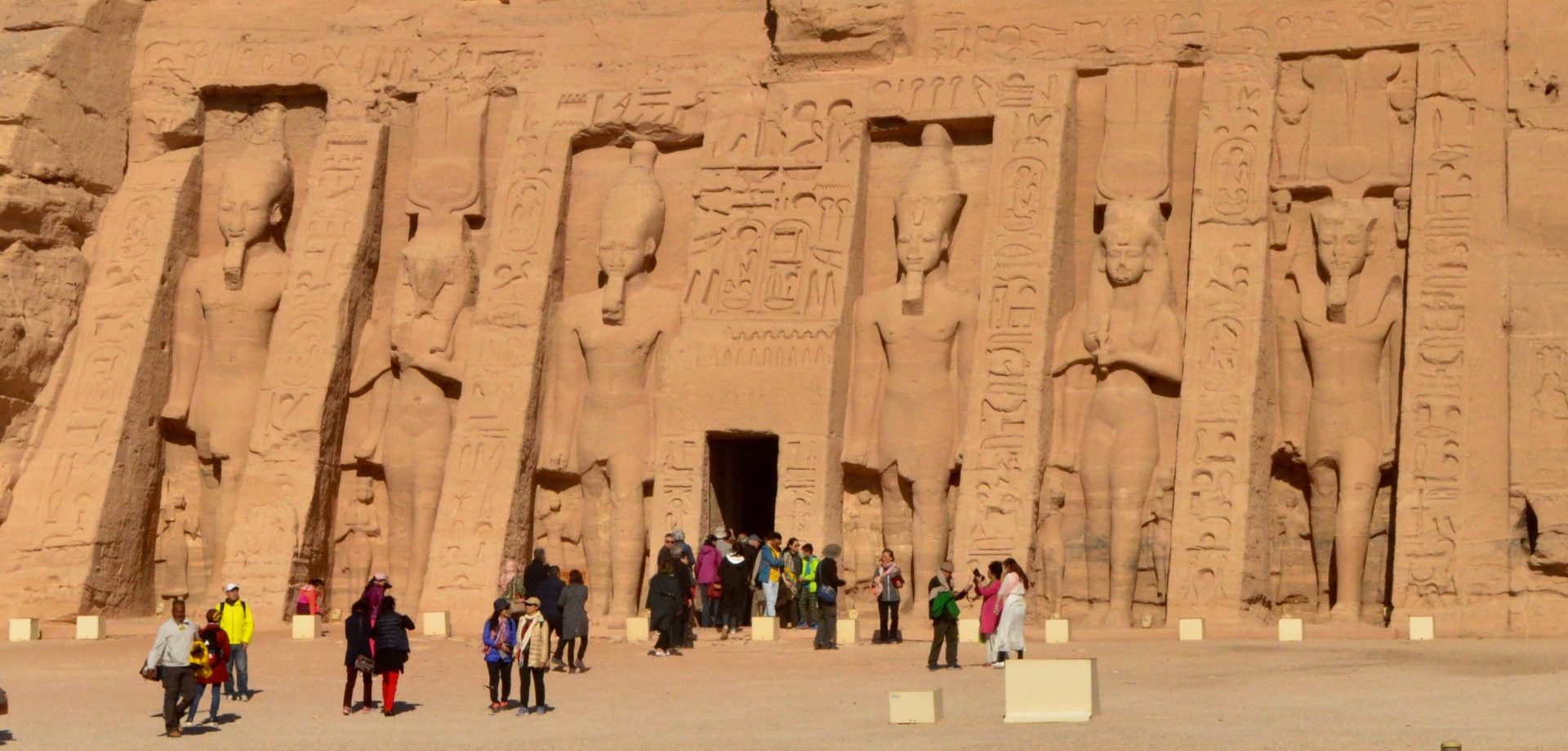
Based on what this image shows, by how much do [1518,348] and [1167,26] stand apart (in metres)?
4.12

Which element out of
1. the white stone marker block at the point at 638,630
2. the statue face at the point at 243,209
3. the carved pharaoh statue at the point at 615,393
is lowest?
the white stone marker block at the point at 638,630

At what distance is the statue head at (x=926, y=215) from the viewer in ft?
68.2

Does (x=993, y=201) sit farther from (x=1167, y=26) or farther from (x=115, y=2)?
(x=115, y=2)

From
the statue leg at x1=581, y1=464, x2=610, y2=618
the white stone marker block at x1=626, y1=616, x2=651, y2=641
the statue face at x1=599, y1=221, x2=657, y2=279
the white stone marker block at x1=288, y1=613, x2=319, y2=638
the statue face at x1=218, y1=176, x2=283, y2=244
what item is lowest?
the white stone marker block at x1=288, y1=613, x2=319, y2=638

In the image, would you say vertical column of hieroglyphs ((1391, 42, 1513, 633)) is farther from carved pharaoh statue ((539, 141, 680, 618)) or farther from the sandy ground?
carved pharaoh statue ((539, 141, 680, 618))

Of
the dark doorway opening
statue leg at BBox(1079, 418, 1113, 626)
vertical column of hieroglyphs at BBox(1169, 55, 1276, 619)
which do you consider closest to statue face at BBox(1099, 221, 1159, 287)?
vertical column of hieroglyphs at BBox(1169, 55, 1276, 619)

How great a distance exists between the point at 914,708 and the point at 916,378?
7.35m

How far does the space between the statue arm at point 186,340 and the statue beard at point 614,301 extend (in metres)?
3.98

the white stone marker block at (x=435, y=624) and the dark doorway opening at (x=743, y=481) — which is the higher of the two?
the dark doorway opening at (x=743, y=481)

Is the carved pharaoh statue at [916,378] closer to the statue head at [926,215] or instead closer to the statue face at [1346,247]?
the statue head at [926,215]

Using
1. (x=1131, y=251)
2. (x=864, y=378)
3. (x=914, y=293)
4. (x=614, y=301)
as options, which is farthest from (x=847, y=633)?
(x=614, y=301)

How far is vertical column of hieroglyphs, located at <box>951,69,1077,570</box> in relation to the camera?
19797 mm

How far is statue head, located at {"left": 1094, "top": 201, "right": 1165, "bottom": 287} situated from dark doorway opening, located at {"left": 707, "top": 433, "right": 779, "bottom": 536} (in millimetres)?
3098

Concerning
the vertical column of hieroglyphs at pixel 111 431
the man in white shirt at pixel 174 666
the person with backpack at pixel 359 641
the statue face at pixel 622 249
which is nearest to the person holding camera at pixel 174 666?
the man in white shirt at pixel 174 666
